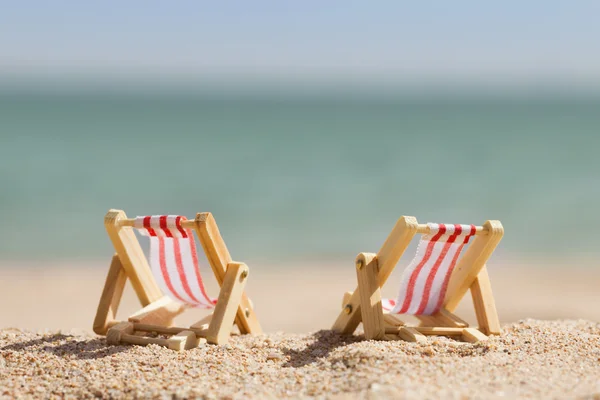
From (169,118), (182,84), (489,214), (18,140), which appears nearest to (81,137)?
(18,140)

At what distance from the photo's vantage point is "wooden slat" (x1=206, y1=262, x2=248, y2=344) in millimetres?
4051

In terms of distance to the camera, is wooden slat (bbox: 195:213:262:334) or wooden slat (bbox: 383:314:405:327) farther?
wooden slat (bbox: 383:314:405:327)

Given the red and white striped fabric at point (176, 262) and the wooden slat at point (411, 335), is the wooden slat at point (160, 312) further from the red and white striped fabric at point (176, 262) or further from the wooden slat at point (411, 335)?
the wooden slat at point (411, 335)

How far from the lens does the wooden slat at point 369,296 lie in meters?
4.07

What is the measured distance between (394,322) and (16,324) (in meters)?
3.76

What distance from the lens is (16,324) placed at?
254 inches

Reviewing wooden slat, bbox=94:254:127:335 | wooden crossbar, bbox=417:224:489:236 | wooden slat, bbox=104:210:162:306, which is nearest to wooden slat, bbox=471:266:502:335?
wooden crossbar, bbox=417:224:489:236

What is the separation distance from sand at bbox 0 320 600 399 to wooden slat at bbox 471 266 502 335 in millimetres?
83

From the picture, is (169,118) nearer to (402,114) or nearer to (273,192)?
(402,114)

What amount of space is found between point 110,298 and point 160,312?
31 cm

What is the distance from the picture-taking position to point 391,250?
4016 millimetres

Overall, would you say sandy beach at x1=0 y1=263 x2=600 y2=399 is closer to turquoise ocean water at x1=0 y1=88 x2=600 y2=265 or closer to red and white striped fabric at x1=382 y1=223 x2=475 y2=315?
red and white striped fabric at x1=382 y1=223 x2=475 y2=315

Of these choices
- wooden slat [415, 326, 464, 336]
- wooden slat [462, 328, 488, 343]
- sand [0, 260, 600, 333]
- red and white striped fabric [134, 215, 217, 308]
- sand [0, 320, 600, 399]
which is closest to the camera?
sand [0, 320, 600, 399]

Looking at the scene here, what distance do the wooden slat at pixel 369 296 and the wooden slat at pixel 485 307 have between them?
587mm
